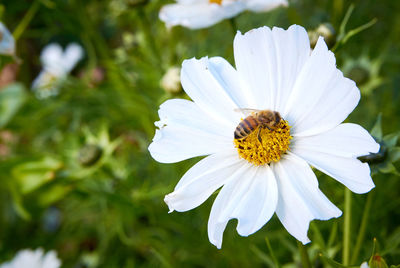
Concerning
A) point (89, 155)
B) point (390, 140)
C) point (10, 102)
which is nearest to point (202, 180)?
point (390, 140)

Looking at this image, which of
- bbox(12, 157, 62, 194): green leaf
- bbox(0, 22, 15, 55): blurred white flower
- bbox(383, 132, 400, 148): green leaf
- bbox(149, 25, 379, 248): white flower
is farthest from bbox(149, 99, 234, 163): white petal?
bbox(12, 157, 62, 194): green leaf

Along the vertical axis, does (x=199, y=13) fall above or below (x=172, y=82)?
above

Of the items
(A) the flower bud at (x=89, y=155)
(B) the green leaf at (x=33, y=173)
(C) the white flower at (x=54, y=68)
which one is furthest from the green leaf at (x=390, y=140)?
(C) the white flower at (x=54, y=68)

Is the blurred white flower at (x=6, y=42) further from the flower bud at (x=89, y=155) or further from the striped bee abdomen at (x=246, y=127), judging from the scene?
the striped bee abdomen at (x=246, y=127)

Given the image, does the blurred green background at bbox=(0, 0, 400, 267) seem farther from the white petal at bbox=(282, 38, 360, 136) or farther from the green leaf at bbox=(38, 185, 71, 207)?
the white petal at bbox=(282, 38, 360, 136)

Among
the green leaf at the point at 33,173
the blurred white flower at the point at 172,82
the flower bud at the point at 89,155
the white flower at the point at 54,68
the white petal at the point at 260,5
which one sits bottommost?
the white flower at the point at 54,68

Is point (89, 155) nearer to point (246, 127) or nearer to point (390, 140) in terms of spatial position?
point (246, 127)

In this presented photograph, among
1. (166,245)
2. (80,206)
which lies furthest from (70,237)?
(166,245)
